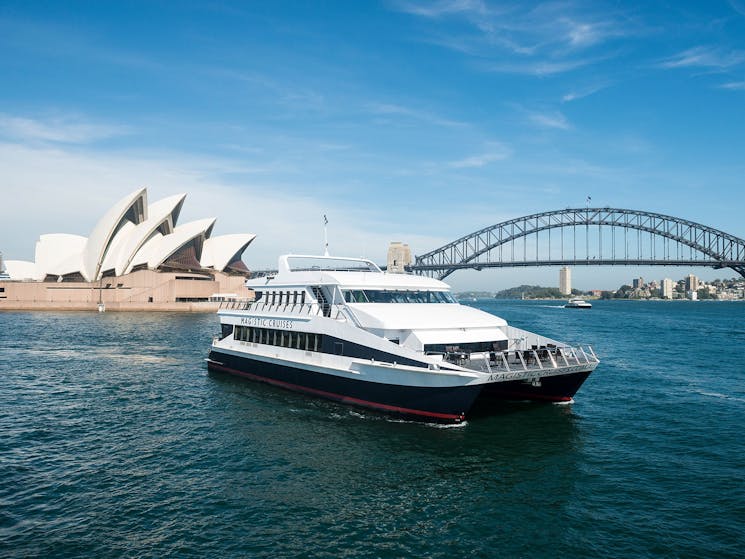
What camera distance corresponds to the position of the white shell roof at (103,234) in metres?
109

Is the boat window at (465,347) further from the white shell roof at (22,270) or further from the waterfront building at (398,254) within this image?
the waterfront building at (398,254)

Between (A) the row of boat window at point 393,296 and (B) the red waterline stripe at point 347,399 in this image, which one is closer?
(B) the red waterline stripe at point 347,399

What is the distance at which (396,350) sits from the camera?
70.1 feet

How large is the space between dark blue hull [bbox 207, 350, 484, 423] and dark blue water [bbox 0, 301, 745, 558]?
1.87 feet

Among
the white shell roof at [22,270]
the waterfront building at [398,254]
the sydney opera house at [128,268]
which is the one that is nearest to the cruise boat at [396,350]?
the sydney opera house at [128,268]

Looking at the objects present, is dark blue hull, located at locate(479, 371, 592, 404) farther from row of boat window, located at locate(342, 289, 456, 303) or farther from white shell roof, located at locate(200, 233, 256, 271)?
white shell roof, located at locate(200, 233, 256, 271)

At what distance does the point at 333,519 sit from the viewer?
13797 millimetres

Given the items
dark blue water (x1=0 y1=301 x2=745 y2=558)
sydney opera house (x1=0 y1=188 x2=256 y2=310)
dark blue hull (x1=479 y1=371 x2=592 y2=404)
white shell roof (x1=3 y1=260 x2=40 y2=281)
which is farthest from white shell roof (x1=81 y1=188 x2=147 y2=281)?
dark blue hull (x1=479 y1=371 x2=592 y2=404)

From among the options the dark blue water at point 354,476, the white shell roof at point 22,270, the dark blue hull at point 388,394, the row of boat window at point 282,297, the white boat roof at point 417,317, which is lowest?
the dark blue water at point 354,476

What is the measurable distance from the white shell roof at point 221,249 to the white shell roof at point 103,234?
22.4 m

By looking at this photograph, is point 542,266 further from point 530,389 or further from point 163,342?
point 530,389

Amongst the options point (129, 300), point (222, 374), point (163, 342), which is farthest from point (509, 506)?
point (129, 300)

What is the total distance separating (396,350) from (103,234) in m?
110

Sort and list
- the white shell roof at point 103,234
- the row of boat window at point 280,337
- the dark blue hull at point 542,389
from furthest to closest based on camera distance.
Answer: the white shell roof at point 103,234 → the row of boat window at point 280,337 → the dark blue hull at point 542,389
